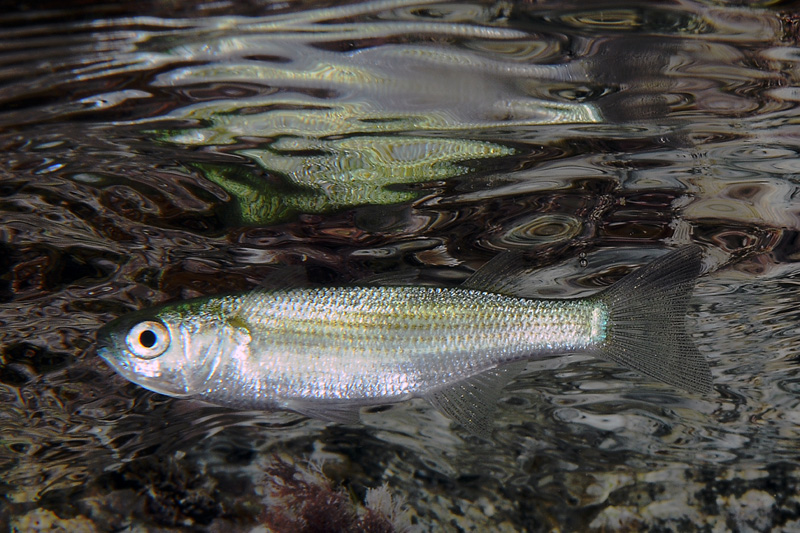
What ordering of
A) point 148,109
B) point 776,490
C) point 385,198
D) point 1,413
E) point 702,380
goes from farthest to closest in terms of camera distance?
1. point 1,413
2. point 385,198
3. point 776,490
4. point 148,109
5. point 702,380

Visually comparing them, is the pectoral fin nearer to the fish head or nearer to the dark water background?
the fish head

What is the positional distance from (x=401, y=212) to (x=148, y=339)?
115 inches

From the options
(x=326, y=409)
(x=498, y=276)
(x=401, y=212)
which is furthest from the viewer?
(x=401, y=212)

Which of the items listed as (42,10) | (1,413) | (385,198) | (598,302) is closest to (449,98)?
(385,198)

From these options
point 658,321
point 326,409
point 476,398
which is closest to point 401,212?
point 476,398

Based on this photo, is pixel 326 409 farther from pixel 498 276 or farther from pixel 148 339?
pixel 498 276

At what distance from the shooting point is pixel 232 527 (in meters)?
4.45

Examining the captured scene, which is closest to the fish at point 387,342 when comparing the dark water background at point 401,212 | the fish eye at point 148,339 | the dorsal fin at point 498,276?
the fish eye at point 148,339

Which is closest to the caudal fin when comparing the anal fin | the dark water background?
the dark water background

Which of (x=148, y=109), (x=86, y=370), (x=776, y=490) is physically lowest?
(x=776, y=490)

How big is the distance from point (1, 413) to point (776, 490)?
8.41m

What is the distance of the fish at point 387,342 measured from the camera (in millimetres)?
3232

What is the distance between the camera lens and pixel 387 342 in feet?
10.9

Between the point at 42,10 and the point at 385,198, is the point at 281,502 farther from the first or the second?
the point at 42,10
